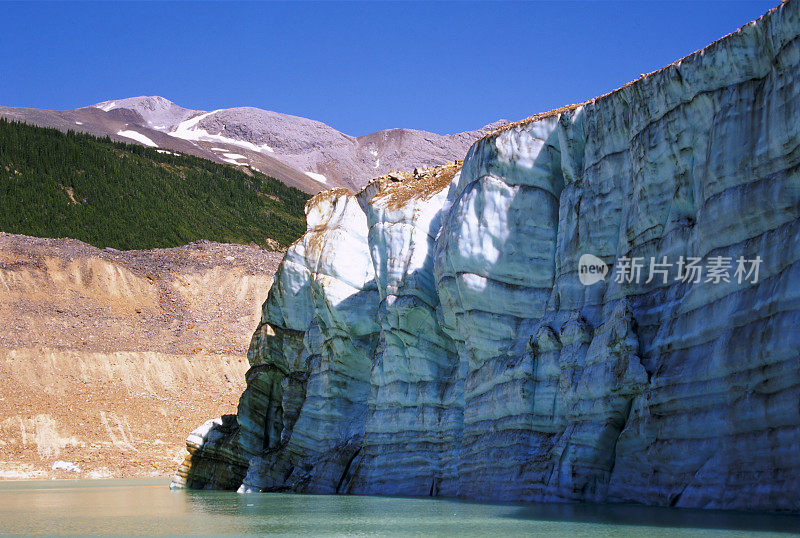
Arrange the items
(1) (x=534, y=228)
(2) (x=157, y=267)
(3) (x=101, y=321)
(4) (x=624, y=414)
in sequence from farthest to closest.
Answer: (2) (x=157, y=267)
(3) (x=101, y=321)
(1) (x=534, y=228)
(4) (x=624, y=414)

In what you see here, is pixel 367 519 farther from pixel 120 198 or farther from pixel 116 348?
pixel 120 198

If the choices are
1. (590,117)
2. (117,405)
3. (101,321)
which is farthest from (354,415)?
(101,321)

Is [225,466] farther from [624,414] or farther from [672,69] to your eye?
[672,69]

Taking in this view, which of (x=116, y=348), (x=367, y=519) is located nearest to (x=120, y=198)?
(x=116, y=348)

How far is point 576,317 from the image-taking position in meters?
23.5

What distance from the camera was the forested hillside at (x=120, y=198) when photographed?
99.8 m

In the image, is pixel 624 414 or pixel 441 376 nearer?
pixel 624 414

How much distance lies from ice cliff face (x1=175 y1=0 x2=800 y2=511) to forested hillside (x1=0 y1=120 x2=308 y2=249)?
6665 centimetres

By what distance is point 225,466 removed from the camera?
4184 cm

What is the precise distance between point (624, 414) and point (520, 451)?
4.34 metres

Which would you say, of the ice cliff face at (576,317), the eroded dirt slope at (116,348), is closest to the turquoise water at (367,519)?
the ice cliff face at (576,317)

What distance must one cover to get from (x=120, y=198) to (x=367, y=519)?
9628 cm

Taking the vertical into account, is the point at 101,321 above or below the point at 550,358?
above

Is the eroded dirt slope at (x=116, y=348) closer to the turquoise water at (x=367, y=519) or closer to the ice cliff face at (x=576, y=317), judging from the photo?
the ice cliff face at (x=576, y=317)
